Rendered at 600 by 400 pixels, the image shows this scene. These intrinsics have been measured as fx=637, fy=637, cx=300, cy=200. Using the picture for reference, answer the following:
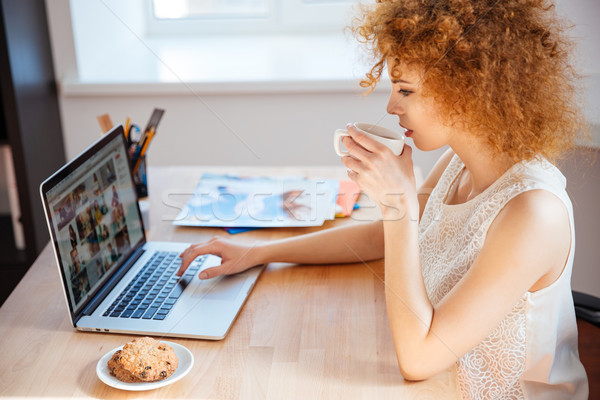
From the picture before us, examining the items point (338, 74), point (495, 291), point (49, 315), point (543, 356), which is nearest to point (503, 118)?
point (495, 291)

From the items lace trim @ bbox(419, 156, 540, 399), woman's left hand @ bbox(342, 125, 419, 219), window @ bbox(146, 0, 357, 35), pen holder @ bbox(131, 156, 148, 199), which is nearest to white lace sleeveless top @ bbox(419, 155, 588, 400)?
lace trim @ bbox(419, 156, 540, 399)

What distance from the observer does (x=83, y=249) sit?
1.00 meters

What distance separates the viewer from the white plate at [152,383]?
2.69 ft

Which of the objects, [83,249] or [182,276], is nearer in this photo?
[83,249]

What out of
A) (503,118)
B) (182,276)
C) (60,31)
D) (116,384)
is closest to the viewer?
(116,384)

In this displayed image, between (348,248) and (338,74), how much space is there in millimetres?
1074

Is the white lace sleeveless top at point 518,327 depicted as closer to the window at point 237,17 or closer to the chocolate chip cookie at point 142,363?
the chocolate chip cookie at point 142,363

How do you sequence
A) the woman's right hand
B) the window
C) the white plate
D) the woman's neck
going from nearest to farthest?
the white plate → the woman's neck → the woman's right hand → the window

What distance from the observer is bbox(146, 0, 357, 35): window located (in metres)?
2.49

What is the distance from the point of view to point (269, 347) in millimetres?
921

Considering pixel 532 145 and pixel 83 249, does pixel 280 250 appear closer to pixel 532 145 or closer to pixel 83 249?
pixel 83 249

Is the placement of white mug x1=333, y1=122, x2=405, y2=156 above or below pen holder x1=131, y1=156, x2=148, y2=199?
above

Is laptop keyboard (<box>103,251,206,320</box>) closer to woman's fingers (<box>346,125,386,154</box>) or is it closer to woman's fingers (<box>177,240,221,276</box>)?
woman's fingers (<box>177,240,221,276</box>)

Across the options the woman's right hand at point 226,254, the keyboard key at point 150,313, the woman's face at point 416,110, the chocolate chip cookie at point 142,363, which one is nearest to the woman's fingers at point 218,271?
the woman's right hand at point 226,254
